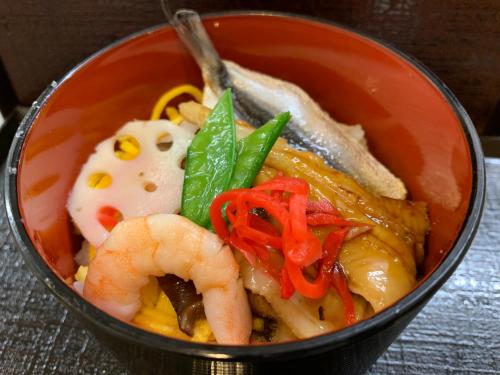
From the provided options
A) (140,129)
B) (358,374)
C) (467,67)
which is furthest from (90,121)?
(467,67)

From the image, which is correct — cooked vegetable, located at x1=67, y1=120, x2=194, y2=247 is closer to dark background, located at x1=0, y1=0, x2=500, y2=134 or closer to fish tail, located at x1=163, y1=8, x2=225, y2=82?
fish tail, located at x1=163, y1=8, x2=225, y2=82

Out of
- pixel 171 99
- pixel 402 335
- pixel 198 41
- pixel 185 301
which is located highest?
pixel 198 41

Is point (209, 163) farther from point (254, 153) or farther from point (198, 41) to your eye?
point (198, 41)

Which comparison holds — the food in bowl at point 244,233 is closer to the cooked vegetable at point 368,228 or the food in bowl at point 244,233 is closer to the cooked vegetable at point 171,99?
the cooked vegetable at point 368,228

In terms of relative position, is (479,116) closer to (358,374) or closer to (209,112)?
(209,112)

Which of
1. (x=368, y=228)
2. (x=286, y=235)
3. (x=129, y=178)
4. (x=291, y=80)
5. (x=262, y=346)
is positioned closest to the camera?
(x=262, y=346)

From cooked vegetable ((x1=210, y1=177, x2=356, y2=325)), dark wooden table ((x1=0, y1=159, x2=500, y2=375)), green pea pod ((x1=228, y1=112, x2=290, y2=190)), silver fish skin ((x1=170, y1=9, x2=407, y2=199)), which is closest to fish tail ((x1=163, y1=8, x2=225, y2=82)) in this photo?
silver fish skin ((x1=170, y1=9, x2=407, y2=199))

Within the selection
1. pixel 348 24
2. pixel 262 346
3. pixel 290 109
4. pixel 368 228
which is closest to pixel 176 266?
pixel 262 346
